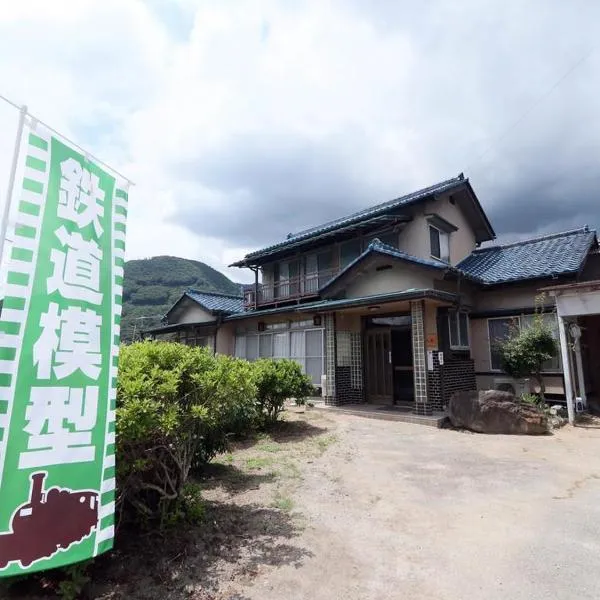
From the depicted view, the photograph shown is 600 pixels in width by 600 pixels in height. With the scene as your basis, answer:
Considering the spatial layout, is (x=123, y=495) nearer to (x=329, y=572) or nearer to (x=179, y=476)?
(x=179, y=476)

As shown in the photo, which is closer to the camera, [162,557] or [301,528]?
[162,557]

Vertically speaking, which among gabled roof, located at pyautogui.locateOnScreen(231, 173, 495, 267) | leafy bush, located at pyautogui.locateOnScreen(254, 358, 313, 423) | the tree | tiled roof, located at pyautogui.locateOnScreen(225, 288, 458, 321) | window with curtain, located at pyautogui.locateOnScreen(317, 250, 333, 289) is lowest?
leafy bush, located at pyautogui.locateOnScreen(254, 358, 313, 423)

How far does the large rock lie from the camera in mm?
8812

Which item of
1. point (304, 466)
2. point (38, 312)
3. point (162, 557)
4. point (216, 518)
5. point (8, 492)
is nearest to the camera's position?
point (8, 492)

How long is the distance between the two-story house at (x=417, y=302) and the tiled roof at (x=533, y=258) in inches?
1.6

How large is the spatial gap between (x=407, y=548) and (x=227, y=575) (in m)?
1.68

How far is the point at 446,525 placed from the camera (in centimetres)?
425

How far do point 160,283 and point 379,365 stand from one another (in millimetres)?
50048

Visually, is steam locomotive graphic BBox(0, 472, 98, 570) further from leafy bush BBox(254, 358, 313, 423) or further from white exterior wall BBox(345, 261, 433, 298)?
white exterior wall BBox(345, 261, 433, 298)

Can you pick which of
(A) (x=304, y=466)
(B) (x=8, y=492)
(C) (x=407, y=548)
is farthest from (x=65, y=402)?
(A) (x=304, y=466)

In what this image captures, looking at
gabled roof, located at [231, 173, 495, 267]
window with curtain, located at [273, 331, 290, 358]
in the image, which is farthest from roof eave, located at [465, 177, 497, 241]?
window with curtain, located at [273, 331, 290, 358]

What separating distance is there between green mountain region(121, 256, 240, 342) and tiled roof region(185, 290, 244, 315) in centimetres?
2522

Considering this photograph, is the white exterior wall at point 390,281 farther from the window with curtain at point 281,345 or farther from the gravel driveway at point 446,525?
the gravel driveway at point 446,525

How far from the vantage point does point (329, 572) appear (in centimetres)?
334
